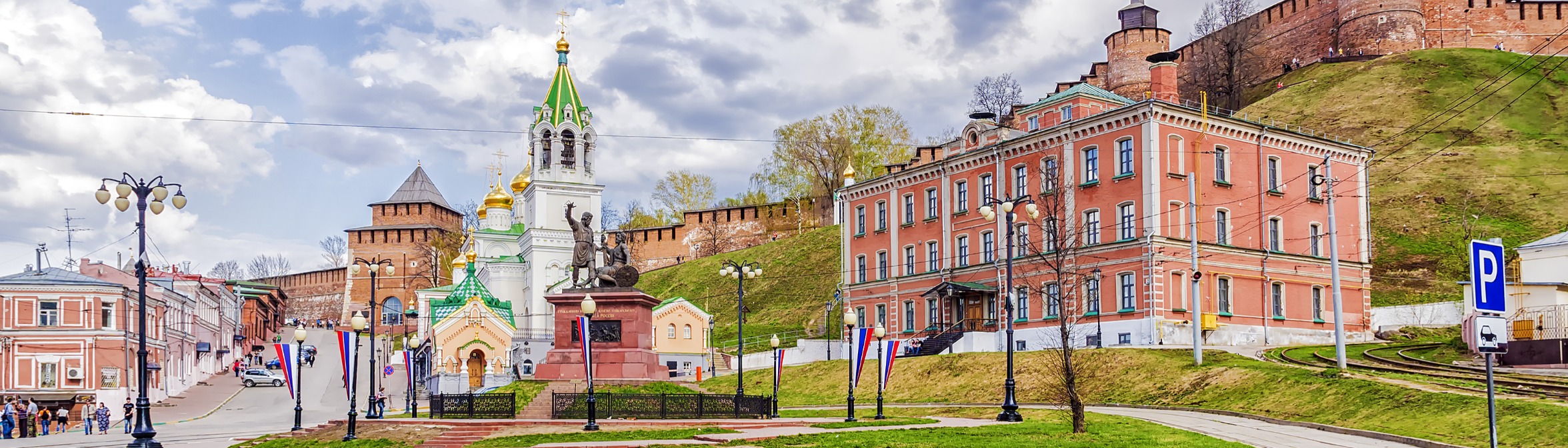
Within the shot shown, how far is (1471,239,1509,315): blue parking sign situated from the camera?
581 inches

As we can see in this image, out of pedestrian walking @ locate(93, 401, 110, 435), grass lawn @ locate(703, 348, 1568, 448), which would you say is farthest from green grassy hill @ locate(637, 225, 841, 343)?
pedestrian walking @ locate(93, 401, 110, 435)

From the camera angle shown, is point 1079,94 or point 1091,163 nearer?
point 1091,163

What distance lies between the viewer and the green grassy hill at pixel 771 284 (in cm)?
7925

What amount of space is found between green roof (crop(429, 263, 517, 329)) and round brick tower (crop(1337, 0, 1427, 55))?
68.3 m

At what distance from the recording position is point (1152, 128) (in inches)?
1837

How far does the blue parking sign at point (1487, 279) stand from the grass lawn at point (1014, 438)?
6880 mm

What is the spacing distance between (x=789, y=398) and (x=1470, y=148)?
176ft

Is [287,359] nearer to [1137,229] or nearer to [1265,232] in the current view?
[1137,229]

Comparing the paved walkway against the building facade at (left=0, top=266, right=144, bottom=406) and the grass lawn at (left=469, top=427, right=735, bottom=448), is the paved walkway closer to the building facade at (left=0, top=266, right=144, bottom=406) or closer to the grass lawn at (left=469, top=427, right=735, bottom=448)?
the grass lawn at (left=469, top=427, right=735, bottom=448)

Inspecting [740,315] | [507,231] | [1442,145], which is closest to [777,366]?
[740,315]

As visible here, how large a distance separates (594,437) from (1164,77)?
42161 mm

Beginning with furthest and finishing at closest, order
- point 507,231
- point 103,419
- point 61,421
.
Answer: point 507,231, point 61,421, point 103,419

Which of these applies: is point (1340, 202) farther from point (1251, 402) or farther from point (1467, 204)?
point (1251, 402)

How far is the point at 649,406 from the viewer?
2867 cm
